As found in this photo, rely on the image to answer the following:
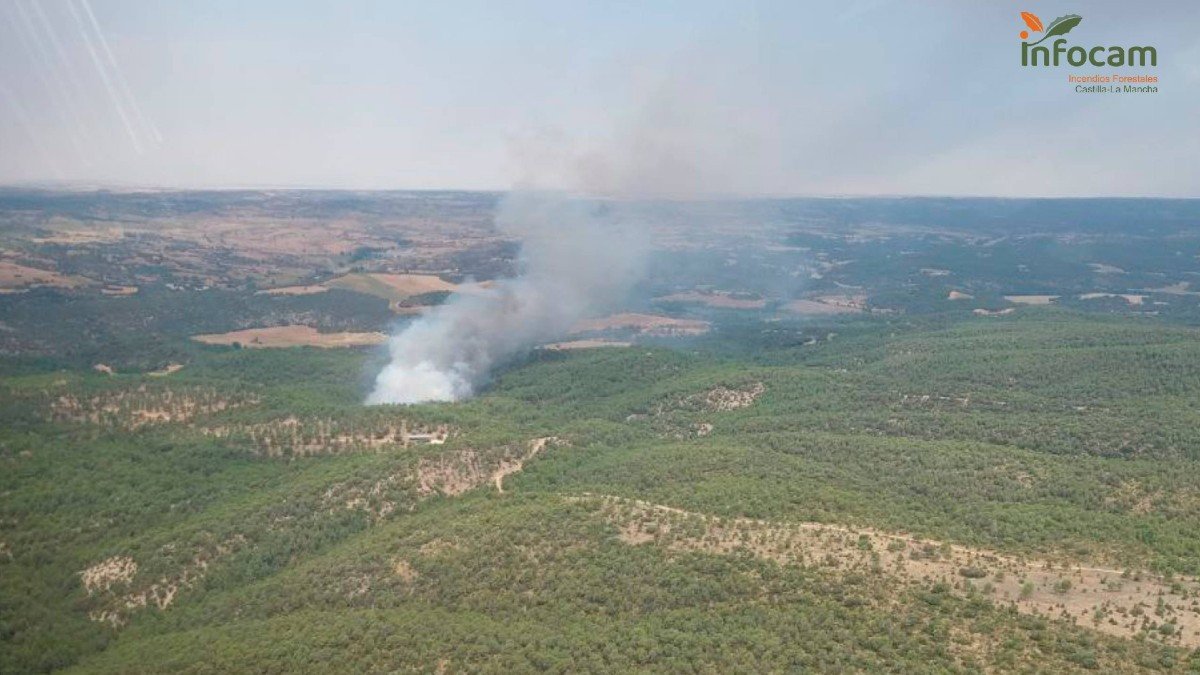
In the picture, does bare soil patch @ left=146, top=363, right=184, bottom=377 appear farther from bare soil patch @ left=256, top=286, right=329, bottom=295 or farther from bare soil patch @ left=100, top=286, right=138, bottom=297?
bare soil patch @ left=256, top=286, right=329, bottom=295

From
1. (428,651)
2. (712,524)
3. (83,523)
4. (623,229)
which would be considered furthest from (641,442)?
(623,229)

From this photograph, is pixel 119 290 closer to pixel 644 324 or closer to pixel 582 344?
pixel 582 344

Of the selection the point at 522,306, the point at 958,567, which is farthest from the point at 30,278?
the point at 958,567

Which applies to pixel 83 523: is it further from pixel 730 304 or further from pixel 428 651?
pixel 730 304

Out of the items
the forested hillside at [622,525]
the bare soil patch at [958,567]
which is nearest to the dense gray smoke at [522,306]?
the forested hillside at [622,525]

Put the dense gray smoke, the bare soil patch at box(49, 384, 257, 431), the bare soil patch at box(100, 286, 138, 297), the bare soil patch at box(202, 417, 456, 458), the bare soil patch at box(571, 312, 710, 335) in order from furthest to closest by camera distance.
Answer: the bare soil patch at box(100, 286, 138, 297) < the bare soil patch at box(571, 312, 710, 335) < the dense gray smoke < the bare soil patch at box(49, 384, 257, 431) < the bare soil patch at box(202, 417, 456, 458)

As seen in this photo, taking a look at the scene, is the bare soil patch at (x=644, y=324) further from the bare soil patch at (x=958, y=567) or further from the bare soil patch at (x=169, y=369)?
the bare soil patch at (x=958, y=567)

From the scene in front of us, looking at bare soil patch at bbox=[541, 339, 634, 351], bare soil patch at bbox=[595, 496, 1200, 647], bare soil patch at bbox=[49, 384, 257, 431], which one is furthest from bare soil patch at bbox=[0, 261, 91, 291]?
bare soil patch at bbox=[595, 496, 1200, 647]
